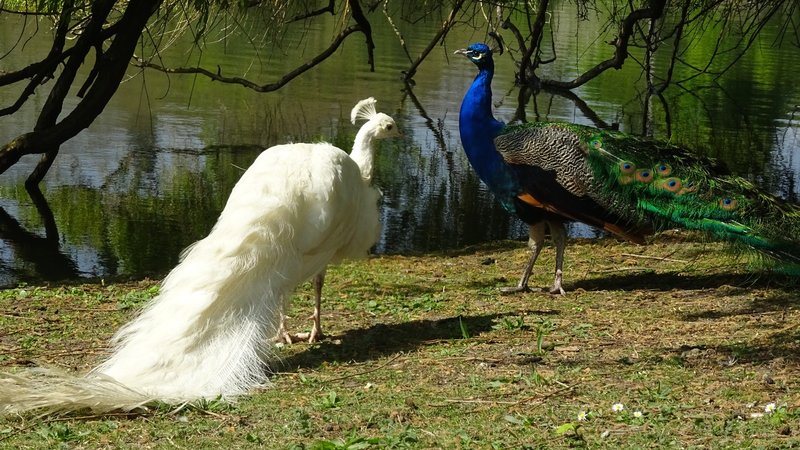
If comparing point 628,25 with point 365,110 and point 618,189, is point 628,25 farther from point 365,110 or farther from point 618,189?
point 365,110

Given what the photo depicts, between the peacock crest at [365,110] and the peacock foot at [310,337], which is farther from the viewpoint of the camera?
the peacock crest at [365,110]

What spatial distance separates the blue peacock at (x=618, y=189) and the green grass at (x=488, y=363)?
16.2 inches

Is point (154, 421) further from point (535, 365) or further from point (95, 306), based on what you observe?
point (95, 306)

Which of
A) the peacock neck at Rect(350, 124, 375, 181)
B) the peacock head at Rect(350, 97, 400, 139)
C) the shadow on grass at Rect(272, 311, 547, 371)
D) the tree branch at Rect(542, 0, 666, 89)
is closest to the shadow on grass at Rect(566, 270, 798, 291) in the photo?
the shadow on grass at Rect(272, 311, 547, 371)

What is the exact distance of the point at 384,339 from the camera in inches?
249

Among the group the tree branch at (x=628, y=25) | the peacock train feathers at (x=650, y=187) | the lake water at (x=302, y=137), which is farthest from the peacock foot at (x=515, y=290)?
the tree branch at (x=628, y=25)

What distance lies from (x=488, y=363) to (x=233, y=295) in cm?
136

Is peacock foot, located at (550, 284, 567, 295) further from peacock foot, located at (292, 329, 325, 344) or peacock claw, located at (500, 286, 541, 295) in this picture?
peacock foot, located at (292, 329, 325, 344)

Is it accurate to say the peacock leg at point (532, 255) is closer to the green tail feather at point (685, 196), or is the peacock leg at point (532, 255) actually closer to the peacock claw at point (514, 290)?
the peacock claw at point (514, 290)

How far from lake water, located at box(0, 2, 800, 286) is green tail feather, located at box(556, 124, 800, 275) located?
3.23 meters

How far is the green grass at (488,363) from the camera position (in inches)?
179

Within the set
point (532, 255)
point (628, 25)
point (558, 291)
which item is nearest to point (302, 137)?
point (628, 25)

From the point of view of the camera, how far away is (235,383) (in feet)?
17.2

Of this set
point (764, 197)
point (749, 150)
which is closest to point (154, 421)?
point (764, 197)
